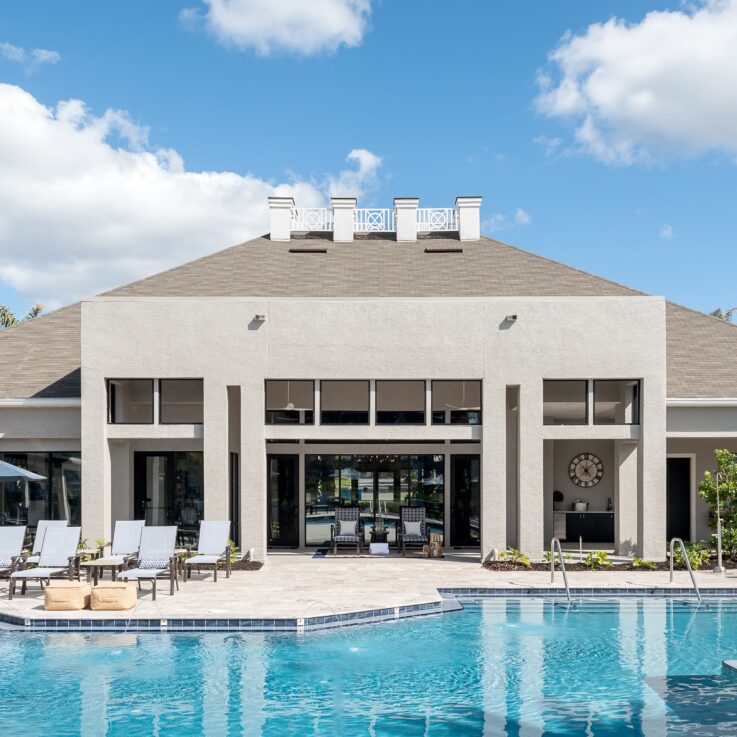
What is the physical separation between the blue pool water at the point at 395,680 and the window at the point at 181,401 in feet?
26.5

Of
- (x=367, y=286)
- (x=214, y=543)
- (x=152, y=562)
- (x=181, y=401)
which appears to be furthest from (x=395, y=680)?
(x=367, y=286)

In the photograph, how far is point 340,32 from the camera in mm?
19438

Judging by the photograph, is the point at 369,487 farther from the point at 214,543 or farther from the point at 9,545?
the point at 9,545

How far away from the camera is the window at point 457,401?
20047 millimetres

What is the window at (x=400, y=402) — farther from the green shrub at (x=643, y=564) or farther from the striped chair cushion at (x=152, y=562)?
the striped chair cushion at (x=152, y=562)

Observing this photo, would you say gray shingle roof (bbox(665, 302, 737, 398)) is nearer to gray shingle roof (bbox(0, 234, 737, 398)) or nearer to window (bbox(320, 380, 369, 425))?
gray shingle roof (bbox(0, 234, 737, 398))

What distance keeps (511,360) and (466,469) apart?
4067mm

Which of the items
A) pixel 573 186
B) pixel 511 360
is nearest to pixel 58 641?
pixel 511 360

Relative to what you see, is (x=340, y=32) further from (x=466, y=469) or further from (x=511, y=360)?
(x=466, y=469)

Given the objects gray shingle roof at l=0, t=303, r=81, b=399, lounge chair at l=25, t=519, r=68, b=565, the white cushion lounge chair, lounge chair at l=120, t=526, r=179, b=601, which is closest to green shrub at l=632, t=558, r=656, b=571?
lounge chair at l=120, t=526, r=179, b=601

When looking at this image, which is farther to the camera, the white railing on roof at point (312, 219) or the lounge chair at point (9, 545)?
the white railing on roof at point (312, 219)

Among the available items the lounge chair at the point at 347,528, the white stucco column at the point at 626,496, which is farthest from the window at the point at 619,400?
the lounge chair at the point at 347,528

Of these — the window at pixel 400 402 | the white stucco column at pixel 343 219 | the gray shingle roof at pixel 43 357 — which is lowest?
the window at pixel 400 402

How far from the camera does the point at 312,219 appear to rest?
87.6ft
